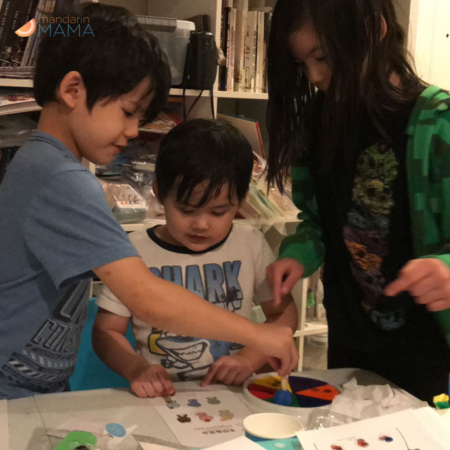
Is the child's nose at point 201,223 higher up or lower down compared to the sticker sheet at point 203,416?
higher up

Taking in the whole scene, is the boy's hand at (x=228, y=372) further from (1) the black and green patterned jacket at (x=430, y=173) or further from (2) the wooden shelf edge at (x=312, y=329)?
(2) the wooden shelf edge at (x=312, y=329)

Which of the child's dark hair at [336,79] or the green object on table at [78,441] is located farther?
the child's dark hair at [336,79]

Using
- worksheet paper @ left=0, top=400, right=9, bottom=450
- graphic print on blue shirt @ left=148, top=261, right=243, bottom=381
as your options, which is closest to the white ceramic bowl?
worksheet paper @ left=0, top=400, right=9, bottom=450

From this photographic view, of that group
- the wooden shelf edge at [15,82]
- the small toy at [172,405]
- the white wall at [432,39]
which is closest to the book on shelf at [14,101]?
the wooden shelf edge at [15,82]

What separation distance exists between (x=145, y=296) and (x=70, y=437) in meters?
0.21

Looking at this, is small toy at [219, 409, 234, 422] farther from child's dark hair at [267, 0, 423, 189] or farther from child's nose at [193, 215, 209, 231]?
child's dark hair at [267, 0, 423, 189]

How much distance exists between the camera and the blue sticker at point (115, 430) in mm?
718

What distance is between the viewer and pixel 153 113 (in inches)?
36.6

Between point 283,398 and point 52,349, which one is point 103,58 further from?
point 283,398

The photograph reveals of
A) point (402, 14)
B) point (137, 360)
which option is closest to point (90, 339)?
point (137, 360)

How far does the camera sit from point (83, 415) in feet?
2.54

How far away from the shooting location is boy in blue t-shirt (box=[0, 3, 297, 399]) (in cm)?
73

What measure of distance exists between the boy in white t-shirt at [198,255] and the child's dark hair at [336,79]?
0.13 metres

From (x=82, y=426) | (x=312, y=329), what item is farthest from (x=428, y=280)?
(x=312, y=329)
